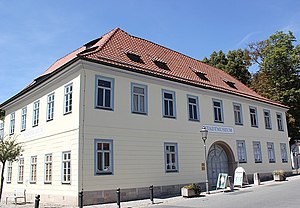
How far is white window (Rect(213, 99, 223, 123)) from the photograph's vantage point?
22.7m

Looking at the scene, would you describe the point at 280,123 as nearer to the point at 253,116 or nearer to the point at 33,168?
the point at 253,116

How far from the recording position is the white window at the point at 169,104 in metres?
19.2

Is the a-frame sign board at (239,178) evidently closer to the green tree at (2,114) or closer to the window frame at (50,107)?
the window frame at (50,107)

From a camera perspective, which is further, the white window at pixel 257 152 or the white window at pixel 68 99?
the white window at pixel 257 152

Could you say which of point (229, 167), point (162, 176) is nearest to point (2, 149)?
point (162, 176)

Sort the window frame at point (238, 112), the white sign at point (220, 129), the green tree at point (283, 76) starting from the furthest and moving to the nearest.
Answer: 1. the green tree at point (283, 76)
2. the window frame at point (238, 112)
3. the white sign at point (220, 129)

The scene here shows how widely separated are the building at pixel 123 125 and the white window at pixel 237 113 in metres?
0.08

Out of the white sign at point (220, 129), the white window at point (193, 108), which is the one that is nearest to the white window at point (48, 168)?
the white window at point (193, 108)

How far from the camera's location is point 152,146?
17.8 meters

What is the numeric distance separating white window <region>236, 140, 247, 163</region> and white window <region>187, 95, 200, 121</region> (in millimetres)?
4961

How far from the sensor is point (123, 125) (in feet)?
54.9

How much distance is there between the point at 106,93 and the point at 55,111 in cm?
346

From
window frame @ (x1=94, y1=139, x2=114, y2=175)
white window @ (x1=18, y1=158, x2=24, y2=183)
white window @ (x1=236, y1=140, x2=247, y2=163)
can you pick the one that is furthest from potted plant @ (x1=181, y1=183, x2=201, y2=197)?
white window @ (x1=18, y1=158, x2=24, y2=183)

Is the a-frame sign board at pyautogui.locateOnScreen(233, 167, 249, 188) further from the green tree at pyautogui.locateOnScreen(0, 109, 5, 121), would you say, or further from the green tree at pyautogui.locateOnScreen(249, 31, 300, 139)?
the green tree at pyautogui.locateOnScreen(0, 109, 5, 121)
